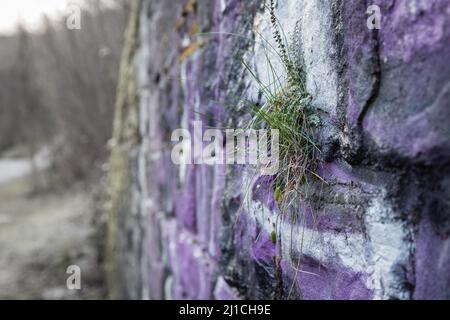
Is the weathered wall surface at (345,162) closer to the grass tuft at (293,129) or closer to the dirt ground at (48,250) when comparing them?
the grass tuft at (293,129)

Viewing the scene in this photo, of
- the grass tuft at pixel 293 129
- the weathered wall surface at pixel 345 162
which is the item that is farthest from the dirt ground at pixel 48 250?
the grass tuft at pixel 293 129

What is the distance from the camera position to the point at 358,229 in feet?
2.76

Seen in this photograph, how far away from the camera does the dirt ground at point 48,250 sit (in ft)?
14.6

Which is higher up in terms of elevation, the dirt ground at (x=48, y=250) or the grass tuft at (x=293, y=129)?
the grass tuft at (x=293, y=129)

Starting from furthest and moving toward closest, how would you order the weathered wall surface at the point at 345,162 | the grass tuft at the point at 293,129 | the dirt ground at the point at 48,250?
the dirt ground at the point at 48,250
the grass tuft at the point at 293,129
the weathered wall surface at the point at 345,162

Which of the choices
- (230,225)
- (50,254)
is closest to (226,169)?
(230,225)

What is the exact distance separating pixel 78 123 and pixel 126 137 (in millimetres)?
3771

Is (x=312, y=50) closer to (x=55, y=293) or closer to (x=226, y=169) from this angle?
(x=226, y=169)

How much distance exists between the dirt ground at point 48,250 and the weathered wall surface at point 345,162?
9.79 ft

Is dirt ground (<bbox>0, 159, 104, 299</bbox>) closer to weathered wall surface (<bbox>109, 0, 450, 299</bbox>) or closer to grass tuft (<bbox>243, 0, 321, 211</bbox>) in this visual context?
weathered wall surface (<bbox>109, 0, 450, 299</bbox>)

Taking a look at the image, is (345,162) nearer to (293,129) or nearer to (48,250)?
(293,129)

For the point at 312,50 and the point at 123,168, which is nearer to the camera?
the point at 312,50

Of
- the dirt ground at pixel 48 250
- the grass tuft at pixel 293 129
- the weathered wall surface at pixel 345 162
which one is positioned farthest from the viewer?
the dirt ground at pixel 48 250

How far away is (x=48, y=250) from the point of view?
18.2ft
